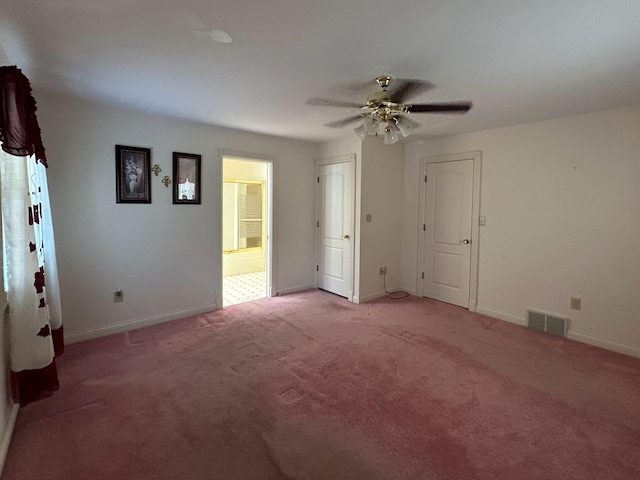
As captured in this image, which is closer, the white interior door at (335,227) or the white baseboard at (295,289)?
the white interior door at (335,227)

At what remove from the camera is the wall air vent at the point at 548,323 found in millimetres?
3587

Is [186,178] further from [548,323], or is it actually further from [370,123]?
[548,323]

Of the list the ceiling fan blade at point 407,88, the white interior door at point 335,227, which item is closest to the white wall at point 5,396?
the ceiling fan blade at point 407,88

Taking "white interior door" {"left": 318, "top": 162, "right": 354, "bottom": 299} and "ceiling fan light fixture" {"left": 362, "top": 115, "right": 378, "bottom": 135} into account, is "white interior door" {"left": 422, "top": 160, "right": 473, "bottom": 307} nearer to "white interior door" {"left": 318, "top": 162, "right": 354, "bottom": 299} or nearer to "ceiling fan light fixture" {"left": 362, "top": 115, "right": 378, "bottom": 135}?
"white interior door" {"left": 318, "top": 162, "right": 354, "bottom": 299}

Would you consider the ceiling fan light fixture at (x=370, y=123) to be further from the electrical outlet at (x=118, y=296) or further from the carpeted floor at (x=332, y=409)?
the electrical outlet at (x=118, y=296)

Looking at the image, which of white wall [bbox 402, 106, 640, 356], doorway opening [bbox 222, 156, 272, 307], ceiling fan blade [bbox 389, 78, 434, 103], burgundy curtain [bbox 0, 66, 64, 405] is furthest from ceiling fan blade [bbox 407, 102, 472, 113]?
doorway opening [bbox 222, 156, 272, 307]

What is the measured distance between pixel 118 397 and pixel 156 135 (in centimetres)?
266

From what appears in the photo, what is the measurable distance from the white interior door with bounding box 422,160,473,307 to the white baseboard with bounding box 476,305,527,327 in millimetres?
219

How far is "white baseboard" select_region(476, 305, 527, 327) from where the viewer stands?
3914 mm

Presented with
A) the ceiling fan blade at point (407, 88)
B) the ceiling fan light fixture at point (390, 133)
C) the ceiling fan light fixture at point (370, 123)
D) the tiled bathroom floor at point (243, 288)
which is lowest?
the tiled bathroom floor at point (243, 288)

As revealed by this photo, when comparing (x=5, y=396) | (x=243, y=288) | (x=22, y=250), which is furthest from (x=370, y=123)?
(x=243, y=288)

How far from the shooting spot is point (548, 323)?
3686 mm

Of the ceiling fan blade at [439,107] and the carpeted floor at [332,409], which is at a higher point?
the ceiling fan blade at [439,107]

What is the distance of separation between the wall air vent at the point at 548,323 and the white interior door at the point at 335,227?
223cm
